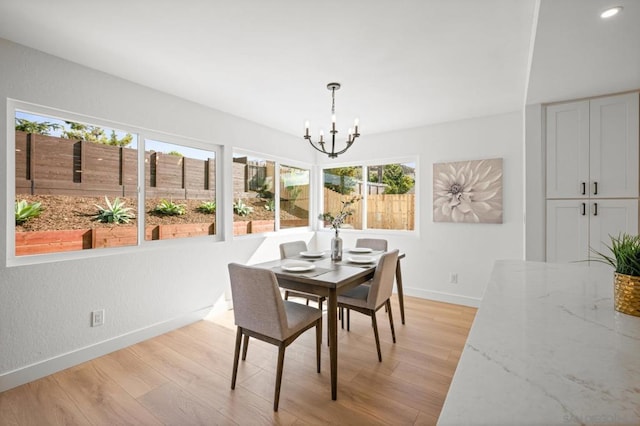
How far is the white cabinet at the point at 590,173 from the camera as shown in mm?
2441

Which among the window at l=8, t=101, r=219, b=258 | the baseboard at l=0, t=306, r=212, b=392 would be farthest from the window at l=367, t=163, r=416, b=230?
the baseboard at l=0, t=306, r=212, b=392

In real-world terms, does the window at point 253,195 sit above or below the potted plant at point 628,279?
above

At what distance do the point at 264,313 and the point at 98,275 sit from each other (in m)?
1.60

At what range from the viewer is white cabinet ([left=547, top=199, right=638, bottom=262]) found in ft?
8.13

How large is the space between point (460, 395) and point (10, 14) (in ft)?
9.45

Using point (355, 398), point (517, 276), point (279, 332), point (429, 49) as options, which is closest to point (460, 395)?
point (517, 276)

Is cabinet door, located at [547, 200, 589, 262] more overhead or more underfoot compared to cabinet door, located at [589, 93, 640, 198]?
more underfoot

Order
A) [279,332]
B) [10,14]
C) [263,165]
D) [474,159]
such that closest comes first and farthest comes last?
[10,14]
[279,332]
[474,159]
[263,165]

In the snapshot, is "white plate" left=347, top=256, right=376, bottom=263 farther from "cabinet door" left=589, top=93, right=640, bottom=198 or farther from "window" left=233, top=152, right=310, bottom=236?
"cabinet door" left=589, top=93, right=640, bottom=198

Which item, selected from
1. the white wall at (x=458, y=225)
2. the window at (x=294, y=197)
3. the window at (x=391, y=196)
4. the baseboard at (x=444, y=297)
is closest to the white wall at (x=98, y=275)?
the window at (x=294, y=197)

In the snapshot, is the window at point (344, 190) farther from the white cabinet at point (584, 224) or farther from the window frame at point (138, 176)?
the white cabinet at point (584, 224)

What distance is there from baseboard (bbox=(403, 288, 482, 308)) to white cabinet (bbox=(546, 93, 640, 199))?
1.60 meters

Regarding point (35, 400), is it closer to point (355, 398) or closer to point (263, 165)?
point (355, 398)

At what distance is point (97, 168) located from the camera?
257cm
